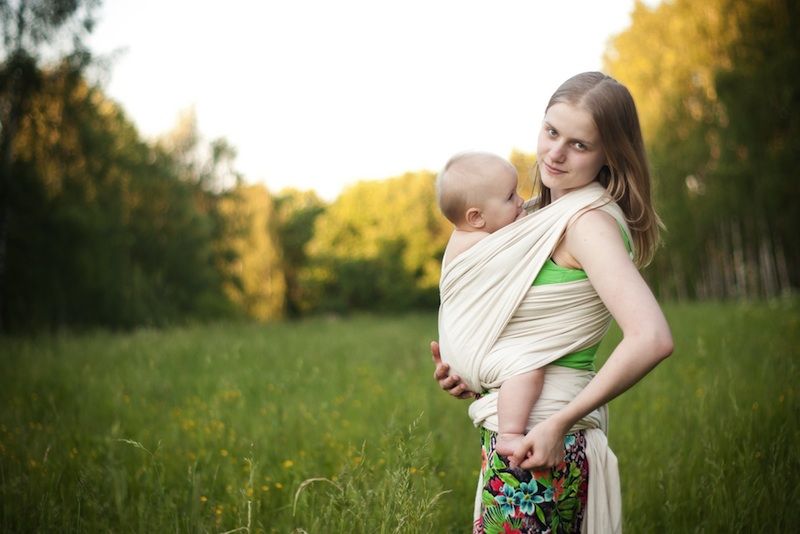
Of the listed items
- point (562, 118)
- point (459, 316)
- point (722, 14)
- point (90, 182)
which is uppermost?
point (722, 14)

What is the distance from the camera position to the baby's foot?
5.34 feet

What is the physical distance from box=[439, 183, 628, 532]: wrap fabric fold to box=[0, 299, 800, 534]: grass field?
1.14 feet

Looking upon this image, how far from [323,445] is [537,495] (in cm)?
263

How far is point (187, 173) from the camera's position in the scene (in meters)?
31.5

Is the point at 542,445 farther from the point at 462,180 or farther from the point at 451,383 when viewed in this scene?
the point at 462,180

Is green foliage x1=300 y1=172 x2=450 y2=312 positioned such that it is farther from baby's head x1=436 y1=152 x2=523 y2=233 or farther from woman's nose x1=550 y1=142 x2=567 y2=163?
woman's nose x1=550 y1=142 x2=567 y2=163

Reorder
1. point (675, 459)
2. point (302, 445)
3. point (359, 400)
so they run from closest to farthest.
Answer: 1. point (675, 459)
2. point (302, 445)
3. point (359, 400)

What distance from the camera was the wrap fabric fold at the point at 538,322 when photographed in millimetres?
1685

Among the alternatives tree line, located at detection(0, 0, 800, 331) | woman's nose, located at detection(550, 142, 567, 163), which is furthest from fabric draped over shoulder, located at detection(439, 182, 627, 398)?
tree line, located at detection(0, 0, 800, 331)

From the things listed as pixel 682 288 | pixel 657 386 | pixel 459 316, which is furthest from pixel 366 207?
pixel 459 316

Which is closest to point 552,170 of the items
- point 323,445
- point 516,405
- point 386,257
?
point 516,405

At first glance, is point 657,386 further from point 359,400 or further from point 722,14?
point 722,14

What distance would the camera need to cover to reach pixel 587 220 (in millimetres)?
1641

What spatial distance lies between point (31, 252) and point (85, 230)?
1478 mm
